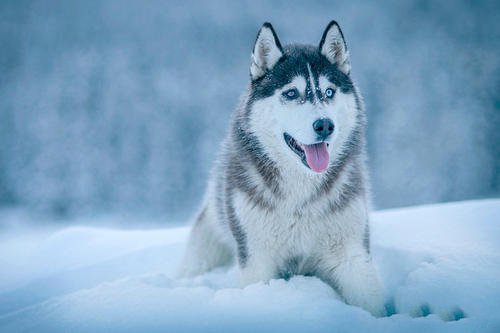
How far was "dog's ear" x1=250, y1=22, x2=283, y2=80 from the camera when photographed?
208cm

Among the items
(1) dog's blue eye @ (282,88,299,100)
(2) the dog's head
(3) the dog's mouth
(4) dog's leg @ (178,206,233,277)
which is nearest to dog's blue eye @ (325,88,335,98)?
(2) the dog's head

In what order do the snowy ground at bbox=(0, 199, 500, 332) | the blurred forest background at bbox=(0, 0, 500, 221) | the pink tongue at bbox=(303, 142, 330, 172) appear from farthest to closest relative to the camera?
the blurred forest background at bbox=(0, 0, 500, 221)
the pink tongue at bbox=(303, 142, 330, 172)
the snowy ground at bbox=(0, 199, 500, 332)

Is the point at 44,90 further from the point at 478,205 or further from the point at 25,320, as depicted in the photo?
the point at 478,205

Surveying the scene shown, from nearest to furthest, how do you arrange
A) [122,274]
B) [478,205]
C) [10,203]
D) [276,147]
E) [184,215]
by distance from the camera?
[276,147] → [478,205] → [122,274] → [10,203] → [184,215]

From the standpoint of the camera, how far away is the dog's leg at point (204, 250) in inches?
106

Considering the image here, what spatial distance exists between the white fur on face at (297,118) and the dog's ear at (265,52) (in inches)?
7.7

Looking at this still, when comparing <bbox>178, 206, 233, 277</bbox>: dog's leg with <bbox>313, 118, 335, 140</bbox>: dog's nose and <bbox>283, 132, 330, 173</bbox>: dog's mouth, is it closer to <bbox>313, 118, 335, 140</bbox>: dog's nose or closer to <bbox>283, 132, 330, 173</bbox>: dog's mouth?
<bbox>283, 132, 330, 173</bbox>: dog's mouth

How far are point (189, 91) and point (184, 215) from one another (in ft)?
13.0

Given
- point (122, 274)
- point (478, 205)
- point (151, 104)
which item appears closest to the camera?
point (478, 205)

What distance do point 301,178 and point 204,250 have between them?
1.06 m

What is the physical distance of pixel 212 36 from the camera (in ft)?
35.4

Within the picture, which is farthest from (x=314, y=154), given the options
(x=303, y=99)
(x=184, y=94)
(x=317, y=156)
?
(x=184, y=94)

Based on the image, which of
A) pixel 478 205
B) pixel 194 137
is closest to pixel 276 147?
pixel 478 205

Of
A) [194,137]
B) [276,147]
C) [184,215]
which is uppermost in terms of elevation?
[194,137]
